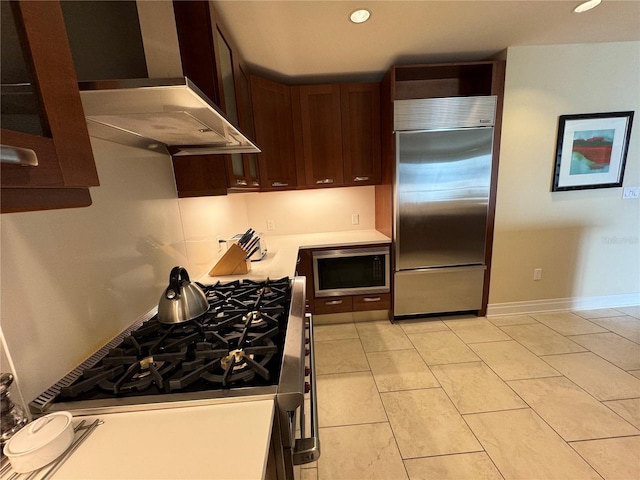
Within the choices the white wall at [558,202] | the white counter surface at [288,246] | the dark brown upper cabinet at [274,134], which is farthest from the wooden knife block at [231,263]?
the white wall at [558,202]

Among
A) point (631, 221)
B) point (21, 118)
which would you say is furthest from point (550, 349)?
point (21, 118)

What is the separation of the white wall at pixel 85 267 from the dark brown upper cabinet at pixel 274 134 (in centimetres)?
124

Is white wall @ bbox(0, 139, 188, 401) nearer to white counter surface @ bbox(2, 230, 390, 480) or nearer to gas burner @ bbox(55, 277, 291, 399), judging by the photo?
gas burner @ bbox(55, 277, 291, 399)

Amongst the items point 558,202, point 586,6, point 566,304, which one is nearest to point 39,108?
point 586,6

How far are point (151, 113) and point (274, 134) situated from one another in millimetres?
1851

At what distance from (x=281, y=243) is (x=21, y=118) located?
7.50 feet

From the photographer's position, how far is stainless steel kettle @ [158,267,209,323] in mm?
1012

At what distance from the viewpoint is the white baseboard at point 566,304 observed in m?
2.71

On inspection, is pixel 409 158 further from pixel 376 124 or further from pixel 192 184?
pixel 192 184

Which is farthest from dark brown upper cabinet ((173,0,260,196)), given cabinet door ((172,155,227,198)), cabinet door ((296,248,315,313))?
cabinet door ((296,248,315,313))

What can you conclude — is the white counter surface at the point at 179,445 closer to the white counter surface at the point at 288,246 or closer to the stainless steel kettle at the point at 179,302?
the stainless steel kettle at the point at 179,302

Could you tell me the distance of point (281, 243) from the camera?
270cm

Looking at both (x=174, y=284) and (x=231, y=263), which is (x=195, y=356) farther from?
(x=231, y=263)

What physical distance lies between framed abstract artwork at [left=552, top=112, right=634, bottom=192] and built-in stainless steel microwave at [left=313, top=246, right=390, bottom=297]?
1.77 meters
